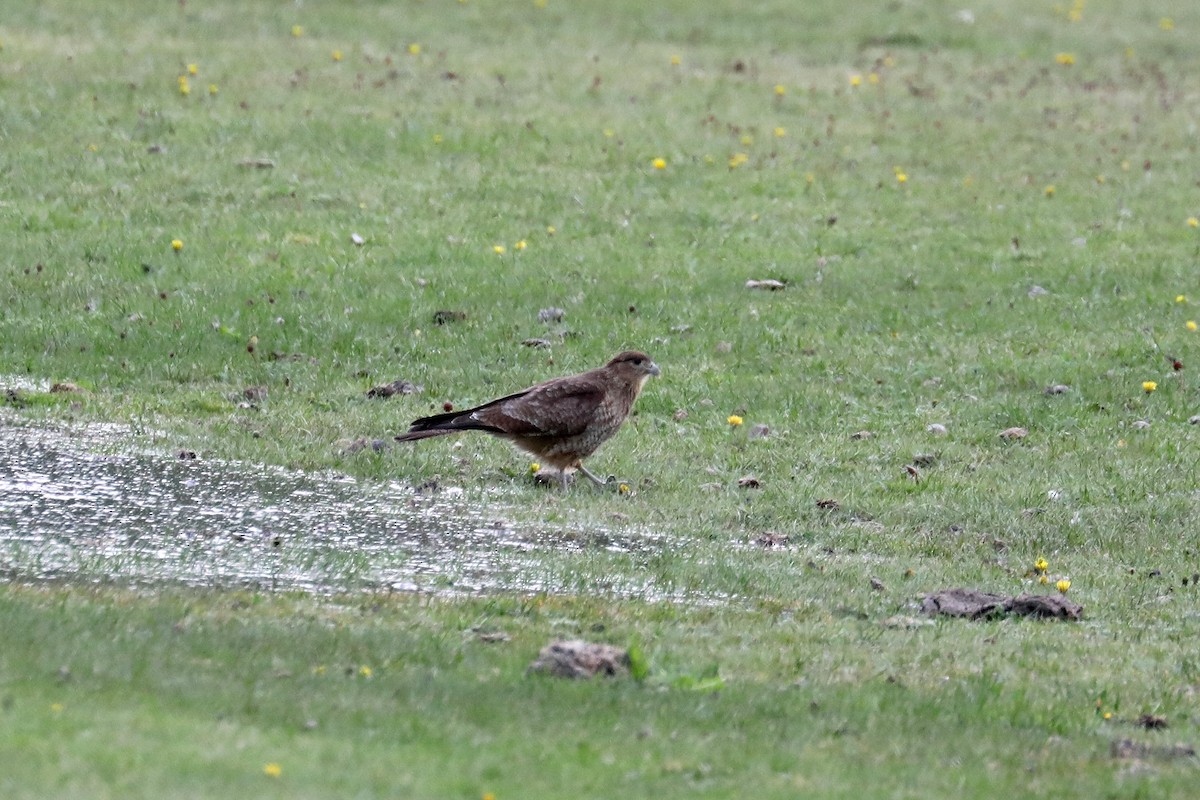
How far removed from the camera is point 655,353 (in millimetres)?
15102

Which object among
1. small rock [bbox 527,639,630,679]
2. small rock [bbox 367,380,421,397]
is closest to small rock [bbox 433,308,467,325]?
small rock [bbox 367,380,421,397]

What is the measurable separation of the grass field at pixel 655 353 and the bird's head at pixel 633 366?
1.94ft

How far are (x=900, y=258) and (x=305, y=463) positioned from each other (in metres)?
8.44

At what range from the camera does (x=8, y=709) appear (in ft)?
20.8

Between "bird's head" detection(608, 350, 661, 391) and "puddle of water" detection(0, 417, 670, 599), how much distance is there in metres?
1.67

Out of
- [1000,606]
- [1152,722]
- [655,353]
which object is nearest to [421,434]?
[1000,606]

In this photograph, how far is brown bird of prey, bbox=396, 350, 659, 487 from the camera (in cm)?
1143

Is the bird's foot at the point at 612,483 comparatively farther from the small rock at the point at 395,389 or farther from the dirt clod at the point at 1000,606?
the dirt clod at the point at 1000,606

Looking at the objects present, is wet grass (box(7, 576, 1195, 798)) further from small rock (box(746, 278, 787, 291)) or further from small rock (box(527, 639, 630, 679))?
small rock (box(746, 278, 787, 291))

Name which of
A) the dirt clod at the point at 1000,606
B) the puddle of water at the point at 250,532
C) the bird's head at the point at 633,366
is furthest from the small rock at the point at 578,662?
the bird's head at the point at 633,366

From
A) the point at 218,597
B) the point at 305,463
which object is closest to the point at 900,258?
the point at 305,463

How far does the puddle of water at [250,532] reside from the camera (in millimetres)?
8938

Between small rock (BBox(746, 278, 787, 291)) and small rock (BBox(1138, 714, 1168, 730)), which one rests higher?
Result: small rock (BBox(1138, 714, 1168, 730))

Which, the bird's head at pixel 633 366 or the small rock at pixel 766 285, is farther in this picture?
the small rock at pixel 766 285
